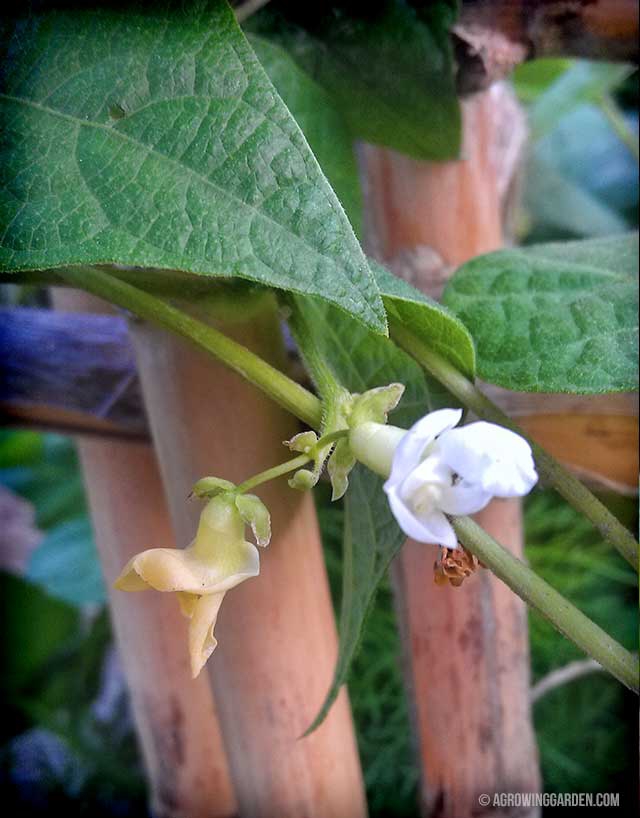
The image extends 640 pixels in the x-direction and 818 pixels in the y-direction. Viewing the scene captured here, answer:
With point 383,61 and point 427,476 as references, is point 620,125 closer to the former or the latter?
point 383,61

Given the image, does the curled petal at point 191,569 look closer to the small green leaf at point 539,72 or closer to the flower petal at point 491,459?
the flower petal at point 491,459

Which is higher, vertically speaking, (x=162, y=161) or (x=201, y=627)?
(x=162, y=161)

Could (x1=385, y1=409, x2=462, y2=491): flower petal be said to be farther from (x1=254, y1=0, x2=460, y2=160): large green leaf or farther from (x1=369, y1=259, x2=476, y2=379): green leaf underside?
(x1=254, y1=0, x2=460, y2=160): large green leaf

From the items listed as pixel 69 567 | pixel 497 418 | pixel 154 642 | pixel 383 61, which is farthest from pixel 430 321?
pixel 69 567

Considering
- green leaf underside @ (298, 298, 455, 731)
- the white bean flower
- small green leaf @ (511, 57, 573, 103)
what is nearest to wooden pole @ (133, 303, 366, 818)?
green leaf underside @ (298, 298, 455, 731)

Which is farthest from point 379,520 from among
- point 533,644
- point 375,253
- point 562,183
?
point 562,183

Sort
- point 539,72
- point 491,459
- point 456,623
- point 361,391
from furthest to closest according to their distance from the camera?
point 539,72 < point 456,623 < point 361,391 < point 491,459
